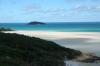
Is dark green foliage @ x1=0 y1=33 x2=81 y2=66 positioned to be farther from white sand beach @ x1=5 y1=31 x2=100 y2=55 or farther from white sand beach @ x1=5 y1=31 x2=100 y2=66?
white sand beach @ x1=5 y1=31 x2=100 y2=55

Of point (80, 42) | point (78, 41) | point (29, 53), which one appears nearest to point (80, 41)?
point (78, 41)

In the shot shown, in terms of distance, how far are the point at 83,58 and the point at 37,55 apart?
5.06 m

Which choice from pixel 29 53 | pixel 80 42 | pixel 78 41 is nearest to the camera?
pixel 29 53

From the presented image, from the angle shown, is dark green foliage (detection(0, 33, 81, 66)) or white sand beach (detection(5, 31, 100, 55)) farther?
white sand beach (detection(5, 31, 100, 55))

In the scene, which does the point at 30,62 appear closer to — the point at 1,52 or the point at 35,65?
the point at 35,65

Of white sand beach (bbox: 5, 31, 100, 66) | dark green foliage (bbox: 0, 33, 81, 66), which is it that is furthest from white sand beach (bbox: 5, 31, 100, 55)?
dark green foliage (bbox: 0, 33, 81, 66)

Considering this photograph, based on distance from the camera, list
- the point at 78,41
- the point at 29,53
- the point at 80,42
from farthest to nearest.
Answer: the point at 78,41 < the point at 80,42 < the point at 29,53

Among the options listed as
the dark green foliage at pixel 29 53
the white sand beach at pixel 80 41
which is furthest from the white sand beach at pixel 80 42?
the dark green foliage at pixel 29 53

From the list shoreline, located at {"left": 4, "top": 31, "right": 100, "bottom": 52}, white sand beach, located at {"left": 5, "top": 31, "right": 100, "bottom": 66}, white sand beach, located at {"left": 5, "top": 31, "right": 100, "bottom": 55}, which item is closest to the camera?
white sand beach, located at {"left": 5, "top": 31, "right": 100, "bottom": 66}

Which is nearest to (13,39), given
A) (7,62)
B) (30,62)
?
(30,62)

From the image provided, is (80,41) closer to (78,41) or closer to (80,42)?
(78,41)

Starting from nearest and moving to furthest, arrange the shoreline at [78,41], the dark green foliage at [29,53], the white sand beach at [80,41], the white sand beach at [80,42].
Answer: the dark green foliage at [29,53] < the white sand beach at [80,42] < the white sand beach at [80,41] < the shoreline at [78,41]

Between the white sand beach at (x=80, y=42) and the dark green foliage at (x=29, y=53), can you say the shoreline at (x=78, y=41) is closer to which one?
the white sand beach at (x=80, y=42)

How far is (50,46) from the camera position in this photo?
19.7 metres
